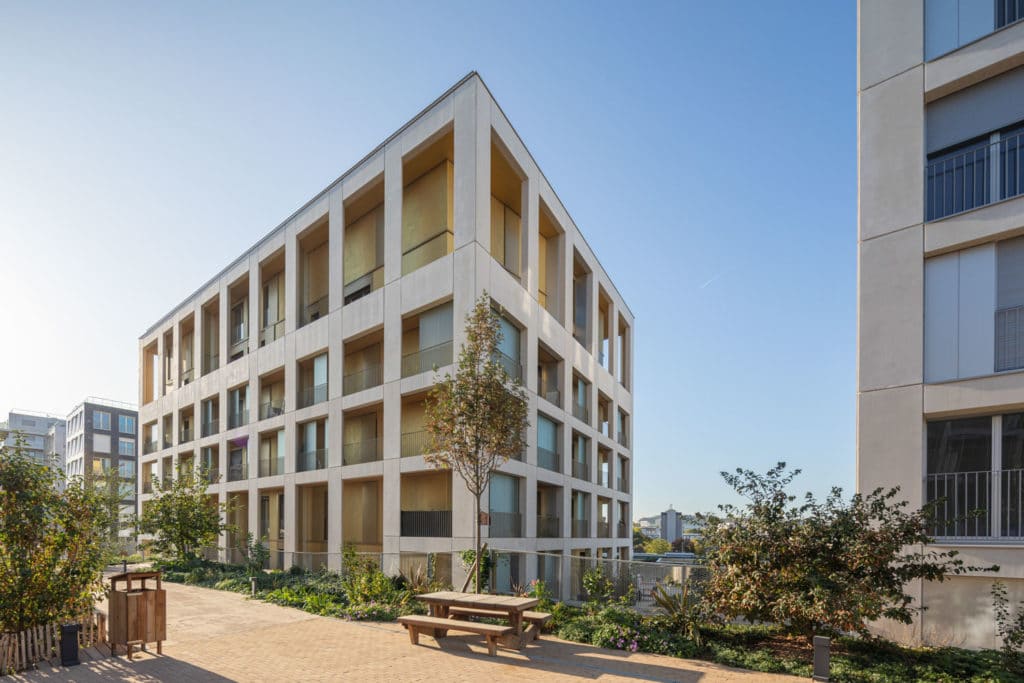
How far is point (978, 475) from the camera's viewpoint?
12.6 meters

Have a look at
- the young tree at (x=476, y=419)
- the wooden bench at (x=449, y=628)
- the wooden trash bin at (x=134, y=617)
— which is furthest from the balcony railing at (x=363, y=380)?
the wooden trash bin at (x=134, y=617)

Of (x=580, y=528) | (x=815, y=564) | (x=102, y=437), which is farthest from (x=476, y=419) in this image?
(x=102, y=437)

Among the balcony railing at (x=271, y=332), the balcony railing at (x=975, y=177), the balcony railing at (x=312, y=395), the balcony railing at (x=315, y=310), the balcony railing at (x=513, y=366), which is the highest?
the balcony railing at (x=975, y=177)

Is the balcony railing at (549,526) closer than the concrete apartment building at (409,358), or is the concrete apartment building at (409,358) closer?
the concrete apartment building at (409,358)

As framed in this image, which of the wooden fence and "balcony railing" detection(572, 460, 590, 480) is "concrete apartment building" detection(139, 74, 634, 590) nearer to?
Result: "balcony railing" detection(572, 460, 590, 480)

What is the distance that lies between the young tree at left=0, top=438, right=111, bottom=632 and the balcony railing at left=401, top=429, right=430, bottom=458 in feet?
38.7

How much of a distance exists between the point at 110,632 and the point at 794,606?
37.9ft

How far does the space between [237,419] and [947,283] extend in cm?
3331

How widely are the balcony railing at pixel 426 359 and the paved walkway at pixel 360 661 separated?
9456 mm

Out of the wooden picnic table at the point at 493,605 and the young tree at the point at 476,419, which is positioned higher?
the young tree at the point at 476,419

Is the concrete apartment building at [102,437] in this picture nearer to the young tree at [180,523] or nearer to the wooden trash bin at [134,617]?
the young tree at [180,523]

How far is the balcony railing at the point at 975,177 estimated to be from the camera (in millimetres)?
12984

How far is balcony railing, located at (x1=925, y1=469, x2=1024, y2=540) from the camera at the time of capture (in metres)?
12.2

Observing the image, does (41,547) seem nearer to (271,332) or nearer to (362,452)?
(362,452)
